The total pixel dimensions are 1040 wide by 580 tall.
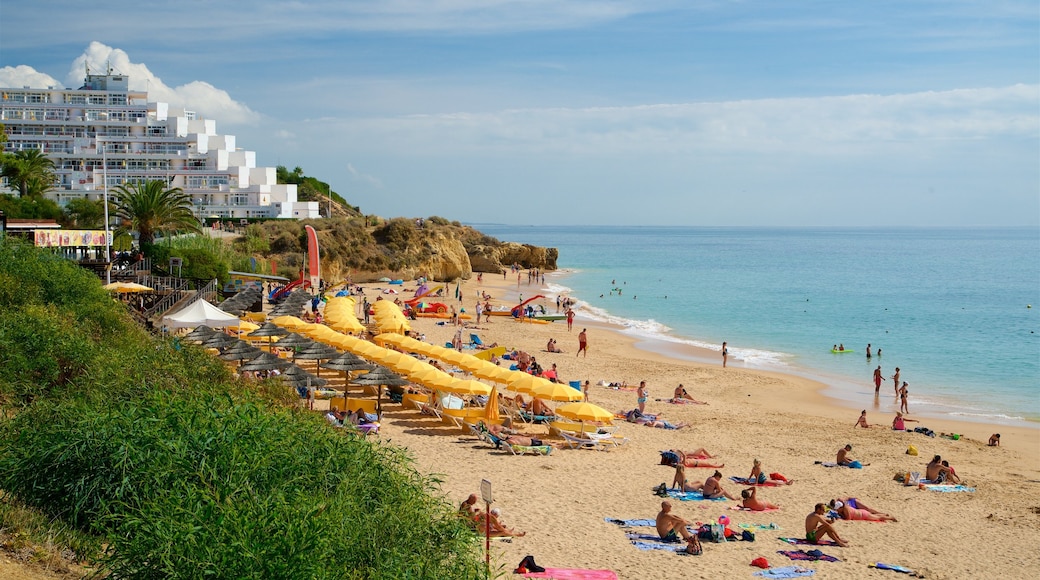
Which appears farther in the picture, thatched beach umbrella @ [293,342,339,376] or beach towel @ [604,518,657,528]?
thatched beach umbrella @ [293,342,339,376]

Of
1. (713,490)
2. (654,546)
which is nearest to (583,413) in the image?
(713,490)

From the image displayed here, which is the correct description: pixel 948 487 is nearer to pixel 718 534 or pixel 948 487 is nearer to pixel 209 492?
pixel 718 534

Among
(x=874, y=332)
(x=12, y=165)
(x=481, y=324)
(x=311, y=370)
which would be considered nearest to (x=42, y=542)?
(x=311, y=370)

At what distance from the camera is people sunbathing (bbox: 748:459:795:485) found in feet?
53.9

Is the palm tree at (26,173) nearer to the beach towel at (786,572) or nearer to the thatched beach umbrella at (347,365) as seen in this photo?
the thatched beach umbrella at (347,365)

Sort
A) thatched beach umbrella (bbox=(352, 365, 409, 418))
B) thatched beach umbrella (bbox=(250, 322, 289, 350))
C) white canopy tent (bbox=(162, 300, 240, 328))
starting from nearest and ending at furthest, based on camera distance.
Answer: thatched beach umbrella (bbox=(352, 365, 409, 418)) < white canopy tent (bbox=(162, 300, 240, 328)) < thatched beach umbrella (bbox=(250, 322, 289, 350))

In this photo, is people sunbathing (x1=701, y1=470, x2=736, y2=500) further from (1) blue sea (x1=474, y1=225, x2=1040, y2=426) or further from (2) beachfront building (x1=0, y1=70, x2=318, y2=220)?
(2) beachfront building (x1=0, y1=70, x2=318, y2=220)

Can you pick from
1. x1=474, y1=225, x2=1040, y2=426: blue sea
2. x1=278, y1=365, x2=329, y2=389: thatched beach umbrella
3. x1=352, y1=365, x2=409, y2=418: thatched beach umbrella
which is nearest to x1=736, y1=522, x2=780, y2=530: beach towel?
x1=352, y1=365, x2=409, y2=418: thatched beach umbrella

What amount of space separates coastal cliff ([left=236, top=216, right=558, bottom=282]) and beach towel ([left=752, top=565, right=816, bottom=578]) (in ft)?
140

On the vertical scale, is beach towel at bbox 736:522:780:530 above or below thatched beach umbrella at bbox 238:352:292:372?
below

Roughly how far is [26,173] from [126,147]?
2090 centimetres

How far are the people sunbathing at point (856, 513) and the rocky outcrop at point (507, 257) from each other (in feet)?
199

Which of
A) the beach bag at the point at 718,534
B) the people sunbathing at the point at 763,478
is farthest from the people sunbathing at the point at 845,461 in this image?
the beach bag at the point at 718,534

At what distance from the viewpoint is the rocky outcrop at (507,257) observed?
250ft
